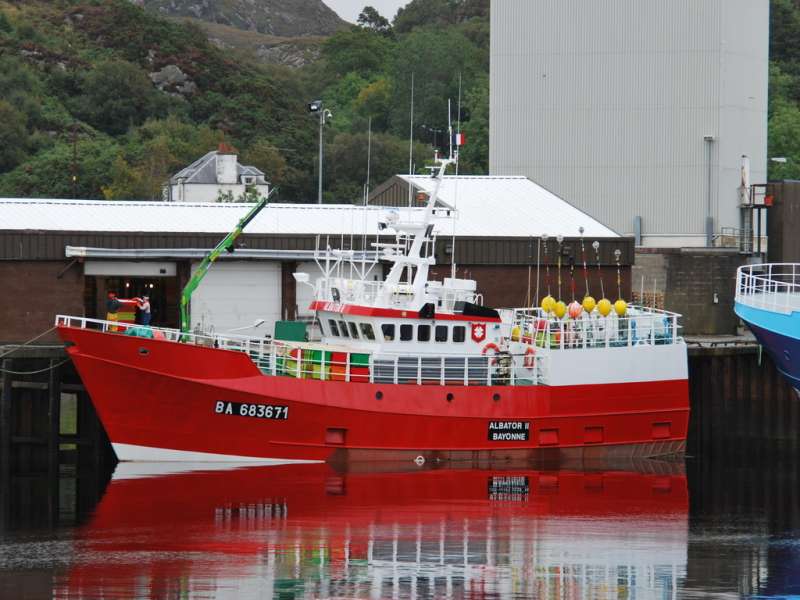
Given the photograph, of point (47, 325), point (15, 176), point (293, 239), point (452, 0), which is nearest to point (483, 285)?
point (293, 239)

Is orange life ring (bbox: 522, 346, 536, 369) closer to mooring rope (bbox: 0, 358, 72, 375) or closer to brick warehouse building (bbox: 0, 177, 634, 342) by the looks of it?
brick warehouse building (bbox: 0, 177, 634, 342)

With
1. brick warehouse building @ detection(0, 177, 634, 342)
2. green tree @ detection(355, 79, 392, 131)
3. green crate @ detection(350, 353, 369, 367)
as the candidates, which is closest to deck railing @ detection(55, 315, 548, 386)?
green crate @ detection(350, 353, 369, 367)

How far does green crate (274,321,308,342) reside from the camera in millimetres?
44469

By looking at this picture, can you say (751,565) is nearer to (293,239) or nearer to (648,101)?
(293,239)

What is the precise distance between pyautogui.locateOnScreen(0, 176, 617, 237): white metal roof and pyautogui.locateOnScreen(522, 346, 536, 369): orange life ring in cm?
650

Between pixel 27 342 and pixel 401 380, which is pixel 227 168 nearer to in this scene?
pixel 27 342

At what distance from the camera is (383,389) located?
42.6m

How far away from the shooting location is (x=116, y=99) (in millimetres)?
112062

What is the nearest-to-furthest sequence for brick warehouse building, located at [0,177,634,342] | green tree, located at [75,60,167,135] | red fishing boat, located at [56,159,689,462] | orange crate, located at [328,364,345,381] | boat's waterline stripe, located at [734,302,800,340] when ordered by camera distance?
red fishing boat, located at [56,159,689,462] → orange crate, located at [328,364,345,381] → brick warehouse building, located at [0,177,634,342] → boat's waterline stripe, located at [734,302,800,340] → green tree, located at [75,60,167,135]

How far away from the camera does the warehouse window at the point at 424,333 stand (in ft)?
142

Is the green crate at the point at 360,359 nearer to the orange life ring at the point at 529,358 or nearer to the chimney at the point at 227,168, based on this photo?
the orange life ring at the point at 529,358

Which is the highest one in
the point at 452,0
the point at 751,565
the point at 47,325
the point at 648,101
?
the point at 452,0

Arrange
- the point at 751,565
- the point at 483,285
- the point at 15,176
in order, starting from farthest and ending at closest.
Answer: the point at 15,176, the point at 483,285, the point at 751,565

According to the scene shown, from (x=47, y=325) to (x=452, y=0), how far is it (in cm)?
11758
